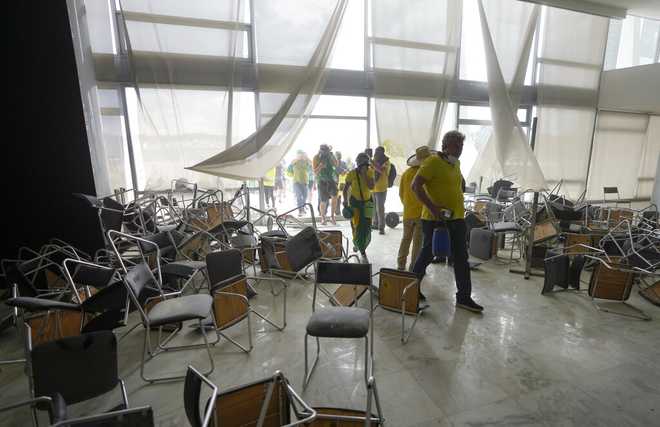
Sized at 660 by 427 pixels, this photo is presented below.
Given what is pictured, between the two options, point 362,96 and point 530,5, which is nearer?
point 530,5

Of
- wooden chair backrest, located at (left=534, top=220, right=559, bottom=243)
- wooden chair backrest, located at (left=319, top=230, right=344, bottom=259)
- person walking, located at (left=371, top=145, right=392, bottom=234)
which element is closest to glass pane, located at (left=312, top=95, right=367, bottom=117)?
person walking, located at (left=371, top=145, right=392, bottom=234)

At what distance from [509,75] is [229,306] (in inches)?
218

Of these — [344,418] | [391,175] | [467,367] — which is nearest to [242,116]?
[391,175]

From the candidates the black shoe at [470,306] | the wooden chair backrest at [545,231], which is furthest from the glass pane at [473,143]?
the black shoe at [470,306]

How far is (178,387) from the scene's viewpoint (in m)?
1.82

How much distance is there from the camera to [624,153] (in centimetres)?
719

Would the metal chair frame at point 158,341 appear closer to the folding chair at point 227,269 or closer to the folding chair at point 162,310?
the folding chair at point 162,310

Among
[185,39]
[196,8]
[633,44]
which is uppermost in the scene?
[633,44]

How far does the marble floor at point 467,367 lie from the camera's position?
1619 mm

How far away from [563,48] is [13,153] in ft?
26.3

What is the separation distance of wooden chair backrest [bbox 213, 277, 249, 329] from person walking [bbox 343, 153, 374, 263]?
1365mm

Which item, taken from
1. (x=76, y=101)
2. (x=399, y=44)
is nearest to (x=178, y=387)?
(x=76, y=101)

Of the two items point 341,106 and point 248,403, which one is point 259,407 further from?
point 341,106

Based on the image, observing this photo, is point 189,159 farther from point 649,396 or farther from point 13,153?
point 649,396
